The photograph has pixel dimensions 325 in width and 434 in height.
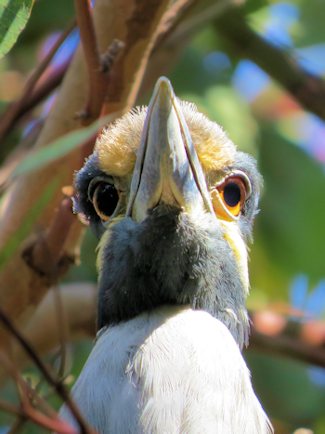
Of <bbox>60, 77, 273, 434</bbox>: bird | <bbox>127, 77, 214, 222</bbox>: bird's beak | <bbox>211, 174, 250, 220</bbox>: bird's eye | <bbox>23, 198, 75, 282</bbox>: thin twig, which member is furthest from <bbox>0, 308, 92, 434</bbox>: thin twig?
<bbox>211, 174, 250, 220</bbox>: bird's eye

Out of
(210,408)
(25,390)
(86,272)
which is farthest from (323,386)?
(25,390)

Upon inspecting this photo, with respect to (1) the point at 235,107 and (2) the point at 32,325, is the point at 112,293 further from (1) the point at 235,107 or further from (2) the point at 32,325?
(1) the point at 235,107

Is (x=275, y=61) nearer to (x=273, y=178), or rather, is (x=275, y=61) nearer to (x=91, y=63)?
(x=273, y=178)

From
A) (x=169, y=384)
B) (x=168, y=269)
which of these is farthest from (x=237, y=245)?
(x=169, y=384)

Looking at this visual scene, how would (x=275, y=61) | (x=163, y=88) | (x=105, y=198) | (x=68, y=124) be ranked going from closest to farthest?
(x=163, y=88)
(x=105, y=198)
(x=68, y=124)
(x=275, y=61)

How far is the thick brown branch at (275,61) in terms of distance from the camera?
4.69 metres

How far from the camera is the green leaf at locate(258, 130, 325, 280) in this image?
194 inches

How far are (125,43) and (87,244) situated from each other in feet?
5.07

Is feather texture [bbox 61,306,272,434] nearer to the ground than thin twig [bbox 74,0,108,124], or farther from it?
nearer to the ground

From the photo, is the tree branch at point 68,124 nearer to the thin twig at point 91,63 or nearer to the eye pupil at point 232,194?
the thin twig at point 91,63

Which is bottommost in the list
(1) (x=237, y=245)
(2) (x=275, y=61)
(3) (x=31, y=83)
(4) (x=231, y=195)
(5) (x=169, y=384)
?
(5) (x=169, y=384)

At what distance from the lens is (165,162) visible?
314 cm

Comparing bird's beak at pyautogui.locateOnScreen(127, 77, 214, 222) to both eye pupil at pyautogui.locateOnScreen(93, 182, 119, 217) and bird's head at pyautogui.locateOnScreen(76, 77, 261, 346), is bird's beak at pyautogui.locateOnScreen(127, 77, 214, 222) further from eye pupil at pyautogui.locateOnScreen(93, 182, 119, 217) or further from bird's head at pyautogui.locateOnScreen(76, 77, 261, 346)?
eye pupil at pyautogui.locateOnScreen(93, 182, 119, 217)

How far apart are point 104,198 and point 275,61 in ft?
4.97
